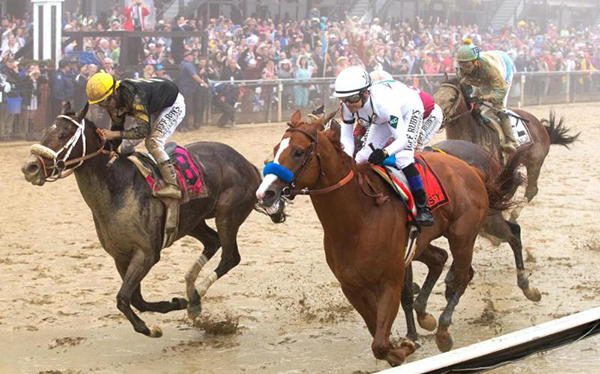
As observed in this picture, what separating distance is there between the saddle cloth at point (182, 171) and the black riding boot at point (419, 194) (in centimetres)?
185

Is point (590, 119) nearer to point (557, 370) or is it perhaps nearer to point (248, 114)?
point (248, 114)

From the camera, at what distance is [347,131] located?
249 inches

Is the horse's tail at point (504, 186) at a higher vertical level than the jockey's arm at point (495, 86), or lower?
lower

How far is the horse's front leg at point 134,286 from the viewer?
259 inches

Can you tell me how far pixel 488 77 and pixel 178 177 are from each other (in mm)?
3909

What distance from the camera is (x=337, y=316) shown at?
7578mm

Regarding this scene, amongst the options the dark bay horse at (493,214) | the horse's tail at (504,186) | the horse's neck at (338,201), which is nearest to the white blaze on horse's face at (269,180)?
the horse's neck at (338,201)

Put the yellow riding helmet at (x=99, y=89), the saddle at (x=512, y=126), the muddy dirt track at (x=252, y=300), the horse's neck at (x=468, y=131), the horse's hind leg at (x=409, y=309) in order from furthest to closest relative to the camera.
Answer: the saddle at (x=512, y=126) < the horse's neck at (x=468, y=131) < the yellow riding helmet at (x=99, y=89) < the horse's hind leg at (x=409, y=309) < the muddy dirt track at (x=252, y=300)

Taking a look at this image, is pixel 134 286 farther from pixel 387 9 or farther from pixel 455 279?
pixel 387 9

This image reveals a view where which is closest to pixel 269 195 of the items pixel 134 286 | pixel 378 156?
pixel 378 156

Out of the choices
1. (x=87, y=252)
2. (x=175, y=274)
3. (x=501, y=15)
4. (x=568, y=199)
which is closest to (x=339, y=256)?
(x=175, y=274)

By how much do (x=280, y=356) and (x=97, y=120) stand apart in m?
9.97

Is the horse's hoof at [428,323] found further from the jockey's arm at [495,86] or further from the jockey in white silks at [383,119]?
the jockey's arm at [495,86]

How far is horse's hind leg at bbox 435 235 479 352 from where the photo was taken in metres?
6.61
